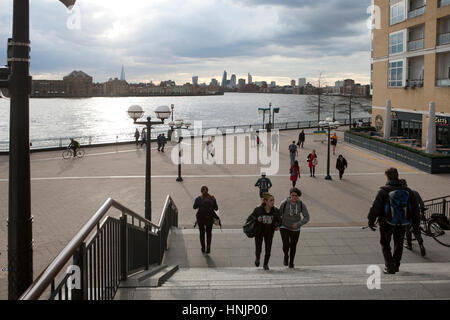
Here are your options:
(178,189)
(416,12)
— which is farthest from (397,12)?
(178,189)

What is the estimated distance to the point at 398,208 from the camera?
6285 mm

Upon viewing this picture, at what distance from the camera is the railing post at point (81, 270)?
362cm

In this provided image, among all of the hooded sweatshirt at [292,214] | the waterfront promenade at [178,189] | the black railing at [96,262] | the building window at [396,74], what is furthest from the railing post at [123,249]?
the building window at [396,74]

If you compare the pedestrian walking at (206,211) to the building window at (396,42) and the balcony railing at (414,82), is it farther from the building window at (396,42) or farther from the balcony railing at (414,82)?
the building window at (396,42)

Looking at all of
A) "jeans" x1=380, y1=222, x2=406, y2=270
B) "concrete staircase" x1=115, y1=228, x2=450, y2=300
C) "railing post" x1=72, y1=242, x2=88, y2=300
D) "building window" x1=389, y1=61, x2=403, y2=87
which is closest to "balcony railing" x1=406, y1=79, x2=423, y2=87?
"building window" x1=389, y1=61, x2=403, y2=87

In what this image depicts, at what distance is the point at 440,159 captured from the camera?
2275 centimetres

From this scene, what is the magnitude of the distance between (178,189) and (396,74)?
25265 mm

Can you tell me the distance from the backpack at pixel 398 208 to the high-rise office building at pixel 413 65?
86.7 feet

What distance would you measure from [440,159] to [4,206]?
1977cm

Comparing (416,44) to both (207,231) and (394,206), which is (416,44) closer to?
(207,231)

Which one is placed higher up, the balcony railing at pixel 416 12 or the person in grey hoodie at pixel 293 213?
the balcony railing at pixel 416 12

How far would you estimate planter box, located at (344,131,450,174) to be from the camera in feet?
74.8

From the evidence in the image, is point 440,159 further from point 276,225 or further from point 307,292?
point 307,292
